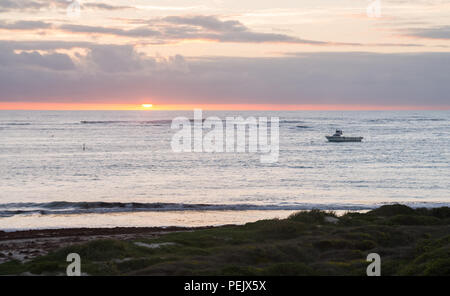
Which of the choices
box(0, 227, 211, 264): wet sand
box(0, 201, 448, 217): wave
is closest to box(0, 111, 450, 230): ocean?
box(0, 201, 448, 217): wave

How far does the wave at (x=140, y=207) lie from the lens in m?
35.2

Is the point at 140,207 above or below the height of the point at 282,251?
below

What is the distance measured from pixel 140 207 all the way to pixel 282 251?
20.9 meters

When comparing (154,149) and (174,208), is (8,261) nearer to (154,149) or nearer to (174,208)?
(174,208)

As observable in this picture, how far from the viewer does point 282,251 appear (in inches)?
681

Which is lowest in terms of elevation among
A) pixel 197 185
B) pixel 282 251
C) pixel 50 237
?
pixel 197 185

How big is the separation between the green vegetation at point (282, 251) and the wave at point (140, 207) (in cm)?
1209

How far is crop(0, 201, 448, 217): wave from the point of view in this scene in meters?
35.2

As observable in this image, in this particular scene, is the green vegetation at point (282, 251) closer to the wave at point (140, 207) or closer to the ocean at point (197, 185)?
the ocean at point (197, 185)

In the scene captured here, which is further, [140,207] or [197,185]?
[197,185]

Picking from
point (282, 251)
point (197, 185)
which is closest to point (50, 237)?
point (282, 251)

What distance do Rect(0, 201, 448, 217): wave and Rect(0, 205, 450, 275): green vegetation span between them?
39.7 feet

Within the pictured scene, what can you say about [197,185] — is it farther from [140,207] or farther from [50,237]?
[50,237]

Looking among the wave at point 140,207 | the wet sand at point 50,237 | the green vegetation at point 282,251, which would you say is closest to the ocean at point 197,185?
the wave at point 140,207
